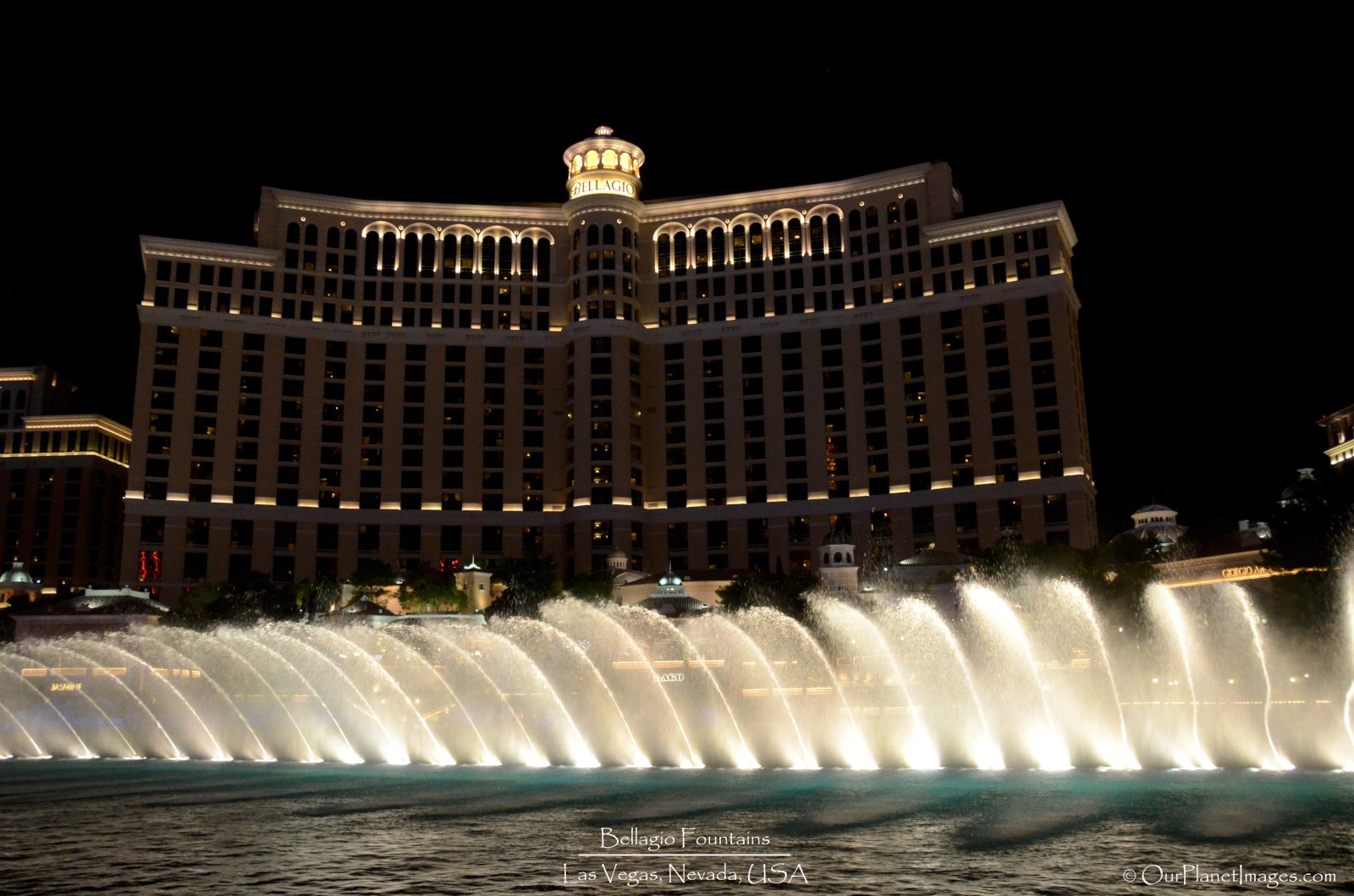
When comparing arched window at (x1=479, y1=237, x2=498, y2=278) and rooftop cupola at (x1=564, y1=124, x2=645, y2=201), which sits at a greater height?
rooftop cupola at (x1=564, y1=124, x2=645, y2=201)

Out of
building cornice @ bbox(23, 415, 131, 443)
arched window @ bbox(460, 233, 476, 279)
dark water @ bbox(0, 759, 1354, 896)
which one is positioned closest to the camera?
dark water @ bbox(0, 759, 1354, 896)

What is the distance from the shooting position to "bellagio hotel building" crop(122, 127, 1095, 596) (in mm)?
125500

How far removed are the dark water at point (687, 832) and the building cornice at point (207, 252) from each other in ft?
352

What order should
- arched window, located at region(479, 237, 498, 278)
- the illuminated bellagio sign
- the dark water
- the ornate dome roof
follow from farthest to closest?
1. arched window, located at region(479, 237, 498, 278)
2. the illuminated bellagio sign
3. the ornate dome roof
4. the dark water

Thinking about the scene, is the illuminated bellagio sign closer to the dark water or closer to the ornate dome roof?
the ornate dome roof

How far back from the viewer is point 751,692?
6388cm

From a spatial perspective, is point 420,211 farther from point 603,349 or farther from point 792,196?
point 792,196

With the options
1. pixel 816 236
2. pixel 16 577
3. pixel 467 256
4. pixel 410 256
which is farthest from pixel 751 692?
pixel 16 577

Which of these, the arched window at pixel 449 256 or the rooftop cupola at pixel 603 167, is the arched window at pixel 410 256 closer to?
the arched window at pixel 449 256

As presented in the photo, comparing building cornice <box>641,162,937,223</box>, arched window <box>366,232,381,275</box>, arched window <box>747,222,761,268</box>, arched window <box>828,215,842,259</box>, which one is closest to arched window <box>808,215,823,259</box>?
arched window <box>828,215,842,259</box>

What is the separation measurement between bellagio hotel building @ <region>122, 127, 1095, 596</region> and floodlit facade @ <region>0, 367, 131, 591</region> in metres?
44.5

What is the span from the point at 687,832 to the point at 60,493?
165414 mm

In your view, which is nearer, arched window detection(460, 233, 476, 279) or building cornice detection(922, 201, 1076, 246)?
building cornice detection(922, 201, 1076, 246)

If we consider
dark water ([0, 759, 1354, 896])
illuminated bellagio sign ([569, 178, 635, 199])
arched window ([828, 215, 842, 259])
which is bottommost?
dark water ([0, 759, 1354, 896])
